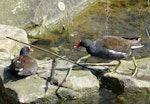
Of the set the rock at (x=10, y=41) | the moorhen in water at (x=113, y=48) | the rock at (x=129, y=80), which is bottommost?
the rock at (x=129, y=80)

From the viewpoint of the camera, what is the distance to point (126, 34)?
959 centimetres

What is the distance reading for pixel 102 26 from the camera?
9.98 m

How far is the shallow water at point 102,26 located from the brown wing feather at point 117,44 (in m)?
1.28

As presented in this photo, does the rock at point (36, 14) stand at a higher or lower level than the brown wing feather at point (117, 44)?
higher

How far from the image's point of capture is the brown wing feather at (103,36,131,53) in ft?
23.7

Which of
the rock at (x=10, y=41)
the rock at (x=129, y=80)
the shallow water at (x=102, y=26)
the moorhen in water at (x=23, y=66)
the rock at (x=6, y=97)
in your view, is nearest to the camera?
the rock at (x=6, y=97)

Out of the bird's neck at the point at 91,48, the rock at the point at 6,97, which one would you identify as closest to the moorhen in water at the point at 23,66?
the rock at the point at 6,97

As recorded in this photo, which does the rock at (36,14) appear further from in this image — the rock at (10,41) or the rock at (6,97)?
the rock at (6,97)

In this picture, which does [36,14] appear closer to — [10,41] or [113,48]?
[10,41]

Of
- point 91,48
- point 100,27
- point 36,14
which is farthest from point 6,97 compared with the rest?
point 100,27

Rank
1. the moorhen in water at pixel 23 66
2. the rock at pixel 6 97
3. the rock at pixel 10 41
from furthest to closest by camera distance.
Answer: the rock at pixel 10 41
the moorhen in water at pixel 23 66
the rock at pixel 6 97

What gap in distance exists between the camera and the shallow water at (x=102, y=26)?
29.1ft

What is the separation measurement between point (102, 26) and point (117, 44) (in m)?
2.77

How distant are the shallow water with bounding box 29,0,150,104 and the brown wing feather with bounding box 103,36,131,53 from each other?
1.28 metres
